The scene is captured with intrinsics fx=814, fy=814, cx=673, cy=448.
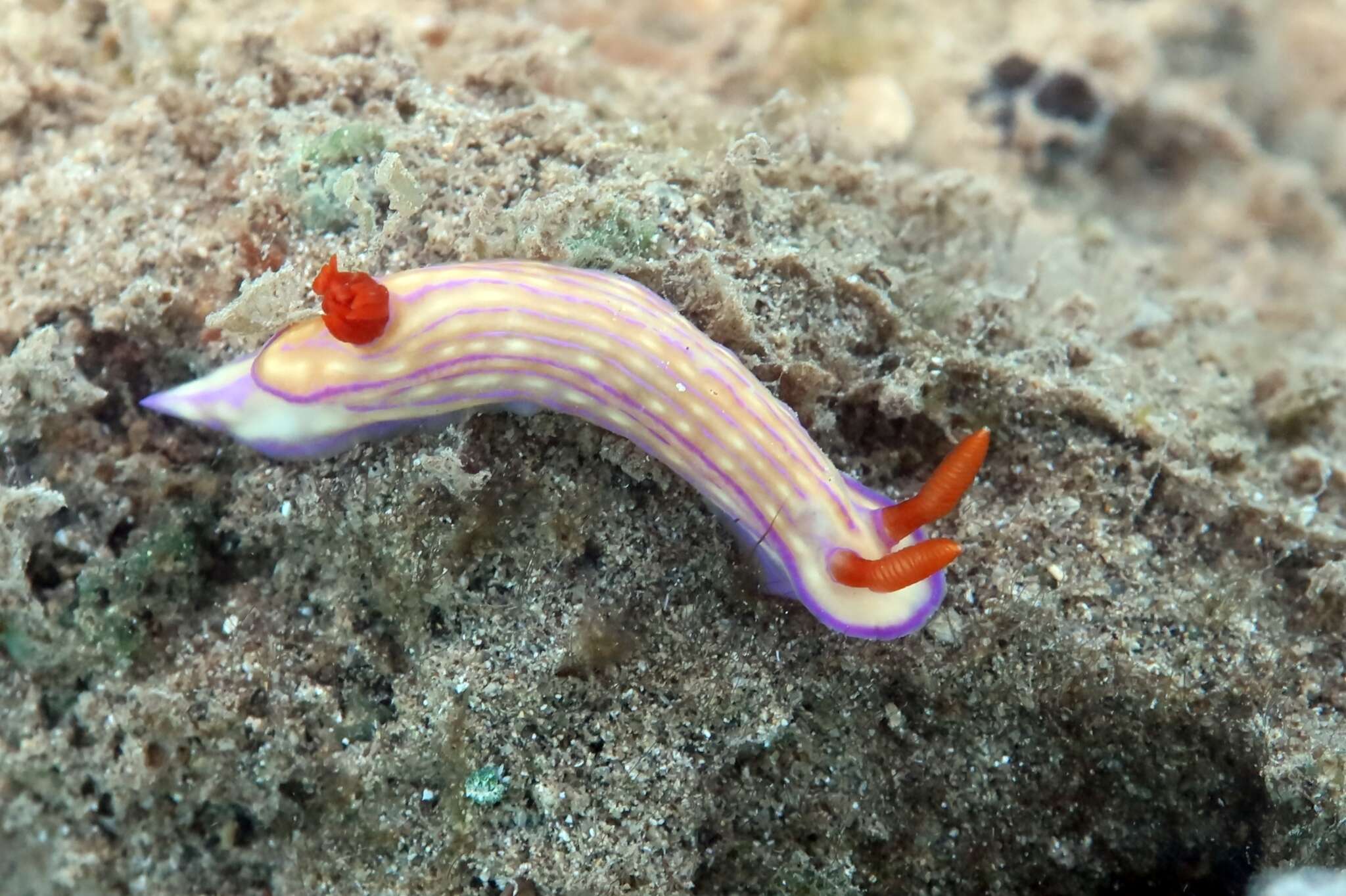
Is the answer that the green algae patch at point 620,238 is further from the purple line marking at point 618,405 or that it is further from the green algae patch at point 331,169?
the green algae patch at point 331,169

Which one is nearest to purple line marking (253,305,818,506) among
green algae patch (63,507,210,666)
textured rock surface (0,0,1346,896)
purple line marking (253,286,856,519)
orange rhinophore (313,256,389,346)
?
purple line marking (253,286,856,519)

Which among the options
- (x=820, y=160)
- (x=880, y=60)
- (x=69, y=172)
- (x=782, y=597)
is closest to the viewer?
(x=782, y=597)

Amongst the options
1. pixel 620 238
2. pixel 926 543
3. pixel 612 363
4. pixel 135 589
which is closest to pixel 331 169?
pixel 620 238

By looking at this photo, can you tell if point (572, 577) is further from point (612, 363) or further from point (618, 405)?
point (612, 363)

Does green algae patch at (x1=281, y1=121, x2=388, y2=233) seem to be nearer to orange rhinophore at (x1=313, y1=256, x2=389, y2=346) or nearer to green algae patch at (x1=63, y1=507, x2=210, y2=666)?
orange rhinophore at (x1=313, y1=256, x2=389, y2=346)

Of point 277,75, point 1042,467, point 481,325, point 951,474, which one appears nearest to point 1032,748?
point 1042,467

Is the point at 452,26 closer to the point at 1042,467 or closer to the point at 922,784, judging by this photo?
the point at 1042,467

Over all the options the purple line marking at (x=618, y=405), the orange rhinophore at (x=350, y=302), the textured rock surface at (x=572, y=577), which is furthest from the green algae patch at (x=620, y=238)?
the orange rhinophore at (x=350, y=302)
